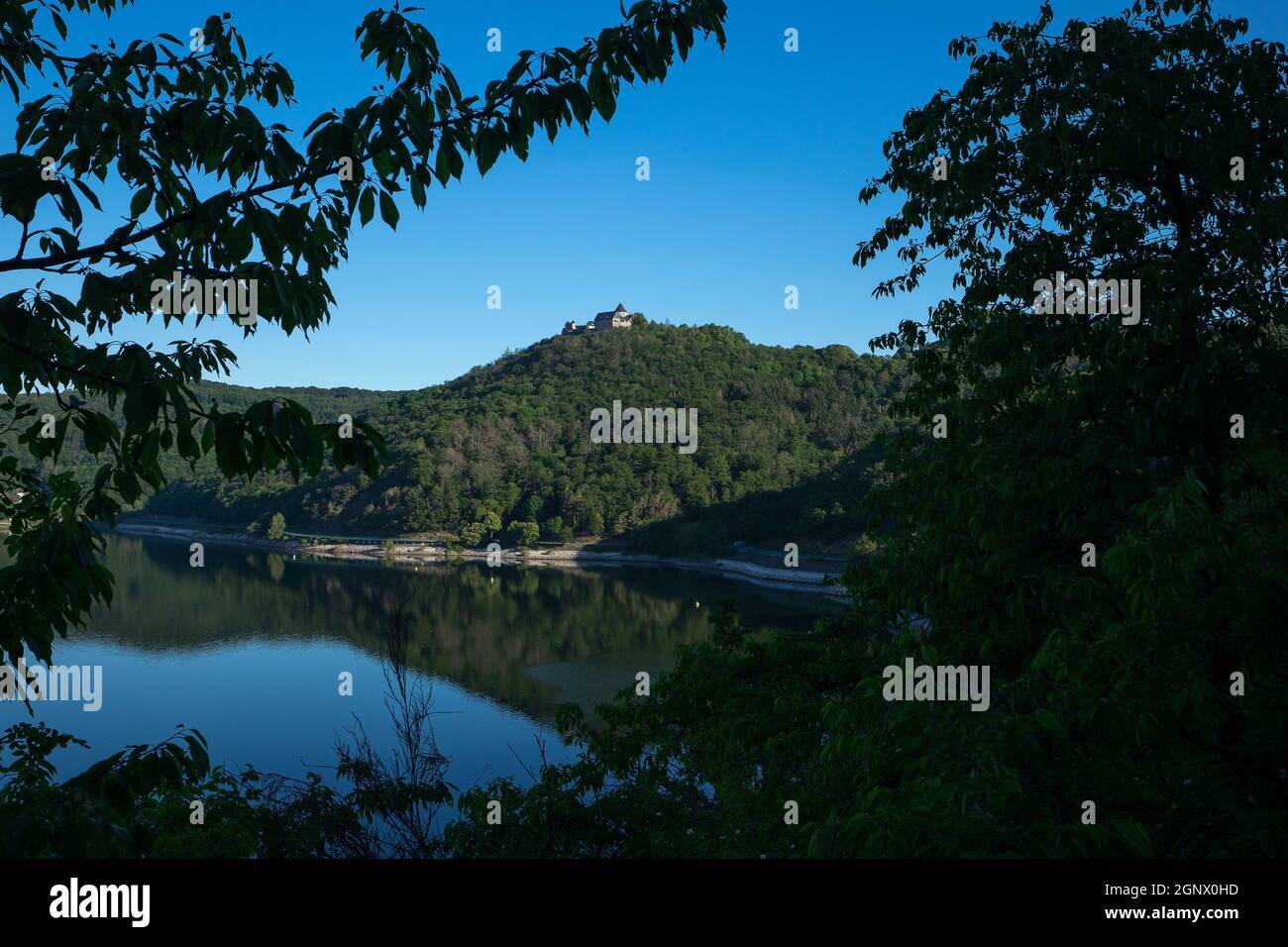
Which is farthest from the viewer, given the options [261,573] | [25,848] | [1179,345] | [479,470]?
[479,470]

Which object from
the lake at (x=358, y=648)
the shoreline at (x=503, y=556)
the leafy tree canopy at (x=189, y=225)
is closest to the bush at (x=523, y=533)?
the shoreline at (x=503, y=556)

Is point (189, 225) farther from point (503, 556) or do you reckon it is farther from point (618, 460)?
point (618, 460)

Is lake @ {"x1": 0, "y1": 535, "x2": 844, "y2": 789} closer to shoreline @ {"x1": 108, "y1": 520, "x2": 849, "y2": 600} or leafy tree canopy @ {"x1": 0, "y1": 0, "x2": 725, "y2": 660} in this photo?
shoreline @ {"x1": 108, "y1": 520, "x2": 849, "y2": 600}

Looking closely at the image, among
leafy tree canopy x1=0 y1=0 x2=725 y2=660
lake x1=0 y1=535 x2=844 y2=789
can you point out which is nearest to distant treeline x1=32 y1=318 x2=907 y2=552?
lake x1=0 y1=535 x2=844 y2=789

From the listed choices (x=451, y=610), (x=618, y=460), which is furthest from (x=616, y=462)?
(x=451, y=610)
